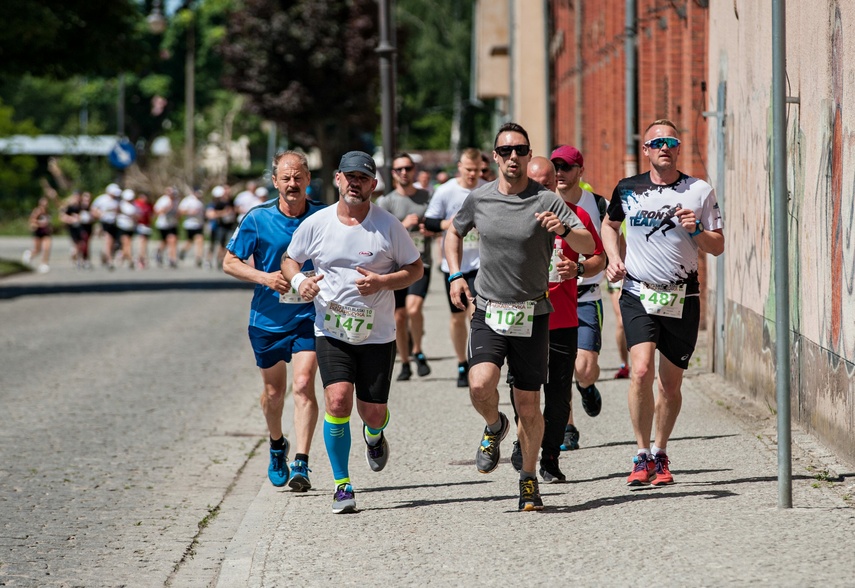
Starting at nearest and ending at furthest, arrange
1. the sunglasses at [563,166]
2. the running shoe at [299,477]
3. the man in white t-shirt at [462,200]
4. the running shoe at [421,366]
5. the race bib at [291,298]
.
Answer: the race bib at [291,298], the running shoe at [299,477], the sunglasses at [563,166], the man in white t-shirt at [462,200], the running shoe at [421,366]

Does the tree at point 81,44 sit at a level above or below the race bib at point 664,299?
above

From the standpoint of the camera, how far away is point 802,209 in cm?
920

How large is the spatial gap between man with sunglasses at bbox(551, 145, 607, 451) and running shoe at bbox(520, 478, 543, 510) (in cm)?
126

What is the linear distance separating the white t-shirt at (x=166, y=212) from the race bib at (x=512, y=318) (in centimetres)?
2459

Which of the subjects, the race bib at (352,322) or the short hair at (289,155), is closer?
the race bib at (352,322)

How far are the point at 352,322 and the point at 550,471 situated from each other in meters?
1.47

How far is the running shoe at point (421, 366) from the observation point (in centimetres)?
1332

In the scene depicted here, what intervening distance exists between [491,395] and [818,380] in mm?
2300

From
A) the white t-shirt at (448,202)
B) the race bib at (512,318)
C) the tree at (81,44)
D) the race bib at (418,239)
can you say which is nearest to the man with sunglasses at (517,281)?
the race bib at (512,318)

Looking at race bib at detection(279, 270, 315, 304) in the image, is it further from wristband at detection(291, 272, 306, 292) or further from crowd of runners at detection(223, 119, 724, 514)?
wristband at detection(291, 272, 306, 292)

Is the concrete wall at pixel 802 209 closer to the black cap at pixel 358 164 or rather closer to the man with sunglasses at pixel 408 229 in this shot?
the black cap at pixel 358 164

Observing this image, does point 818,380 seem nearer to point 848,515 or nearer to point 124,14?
point 848,515

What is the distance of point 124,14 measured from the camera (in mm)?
26656

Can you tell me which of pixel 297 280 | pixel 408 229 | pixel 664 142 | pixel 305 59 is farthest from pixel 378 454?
pixel 305 59
